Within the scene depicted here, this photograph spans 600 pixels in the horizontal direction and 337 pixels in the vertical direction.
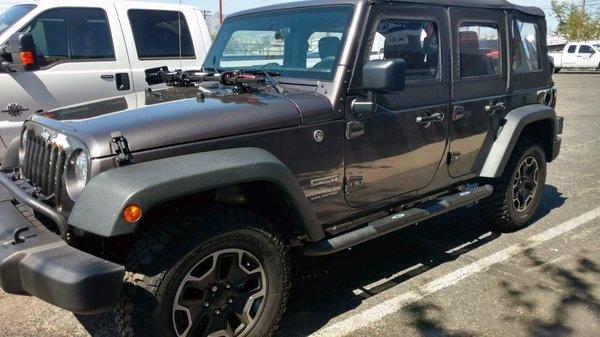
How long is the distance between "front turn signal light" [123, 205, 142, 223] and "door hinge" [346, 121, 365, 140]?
4.53 feet

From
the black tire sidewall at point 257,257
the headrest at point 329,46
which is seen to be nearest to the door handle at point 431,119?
the headrest at point 329,46

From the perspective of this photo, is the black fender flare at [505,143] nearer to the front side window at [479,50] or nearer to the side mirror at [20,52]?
the front side window at [479,50]

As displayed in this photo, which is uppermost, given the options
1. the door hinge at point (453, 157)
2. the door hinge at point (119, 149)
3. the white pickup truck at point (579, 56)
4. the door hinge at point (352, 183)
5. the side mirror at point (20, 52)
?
the side mirror at point (20, 52)

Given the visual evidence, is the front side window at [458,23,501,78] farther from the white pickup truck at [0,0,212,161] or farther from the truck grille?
the white pickup truck at [0,0,212,161]

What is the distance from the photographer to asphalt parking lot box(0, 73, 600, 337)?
331 centimetres

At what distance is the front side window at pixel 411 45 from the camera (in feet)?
11.6

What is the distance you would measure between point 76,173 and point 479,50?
3119 mm

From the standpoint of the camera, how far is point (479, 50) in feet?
14.1

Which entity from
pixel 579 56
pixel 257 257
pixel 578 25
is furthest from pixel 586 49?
pixel 257 257

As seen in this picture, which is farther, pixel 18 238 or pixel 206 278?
pixel 206 278

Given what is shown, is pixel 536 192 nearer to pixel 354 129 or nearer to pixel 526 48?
pixel 526 48

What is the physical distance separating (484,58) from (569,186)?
116 inches

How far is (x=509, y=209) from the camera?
4754 millimetres

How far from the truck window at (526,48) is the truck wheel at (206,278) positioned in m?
2.91
